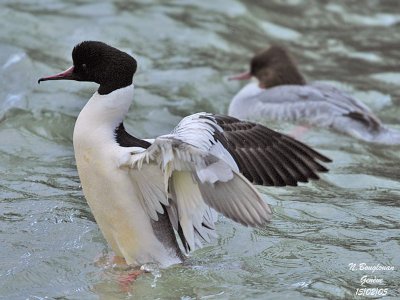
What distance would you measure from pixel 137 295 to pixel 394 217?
8.31ft

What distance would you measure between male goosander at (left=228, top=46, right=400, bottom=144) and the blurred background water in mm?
245

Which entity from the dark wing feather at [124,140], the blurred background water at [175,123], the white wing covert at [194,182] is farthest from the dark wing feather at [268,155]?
the blurred background water at [175,123]

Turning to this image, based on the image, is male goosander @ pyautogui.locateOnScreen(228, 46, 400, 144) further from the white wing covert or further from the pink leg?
the pink leg

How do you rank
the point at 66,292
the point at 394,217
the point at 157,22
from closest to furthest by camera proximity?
the point at 66,292 → the point at 394,217 → the point at 157,22

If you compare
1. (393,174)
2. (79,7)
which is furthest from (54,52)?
(393,174)

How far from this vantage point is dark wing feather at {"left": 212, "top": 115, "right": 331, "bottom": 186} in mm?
6410

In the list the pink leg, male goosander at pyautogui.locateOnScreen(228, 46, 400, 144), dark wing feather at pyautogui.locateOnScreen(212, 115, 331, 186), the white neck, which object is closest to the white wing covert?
dark wing feather at pyautogui.locateOnScreen(212, 115, 331, 186)

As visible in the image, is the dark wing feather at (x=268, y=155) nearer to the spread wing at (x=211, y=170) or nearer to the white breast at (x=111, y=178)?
the spread wing at (x=211, y=170)

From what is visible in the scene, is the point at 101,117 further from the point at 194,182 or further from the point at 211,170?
the point at 211,170

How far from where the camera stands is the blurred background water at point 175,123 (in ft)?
21.1

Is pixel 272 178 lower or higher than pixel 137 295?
higher

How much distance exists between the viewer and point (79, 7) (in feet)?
44.4

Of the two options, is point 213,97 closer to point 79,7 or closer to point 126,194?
point 79,7

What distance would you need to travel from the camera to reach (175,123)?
1012 centimetres
